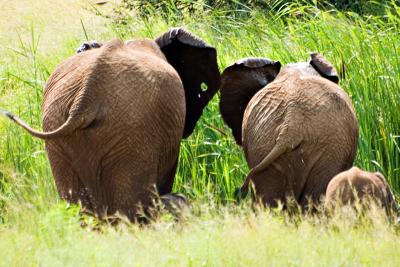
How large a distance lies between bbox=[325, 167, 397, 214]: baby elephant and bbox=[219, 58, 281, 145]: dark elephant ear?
1.44 m

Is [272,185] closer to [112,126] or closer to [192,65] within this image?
[112,126]

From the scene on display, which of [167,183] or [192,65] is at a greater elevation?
[192,65]

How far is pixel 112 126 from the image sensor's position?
25.4 ft

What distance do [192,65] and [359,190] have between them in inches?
79.0

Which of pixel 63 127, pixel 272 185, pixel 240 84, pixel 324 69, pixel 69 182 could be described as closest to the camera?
pixel 63 127

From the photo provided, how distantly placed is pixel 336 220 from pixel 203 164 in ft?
10.1

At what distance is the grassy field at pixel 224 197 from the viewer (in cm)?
630

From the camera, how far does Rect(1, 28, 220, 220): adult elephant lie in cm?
775

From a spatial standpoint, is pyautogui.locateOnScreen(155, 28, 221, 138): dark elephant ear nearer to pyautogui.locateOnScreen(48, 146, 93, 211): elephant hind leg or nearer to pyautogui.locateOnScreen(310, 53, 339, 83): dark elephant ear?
pyautogui.locateOnScreen(310, 53, 339, 83): dark elephant ear

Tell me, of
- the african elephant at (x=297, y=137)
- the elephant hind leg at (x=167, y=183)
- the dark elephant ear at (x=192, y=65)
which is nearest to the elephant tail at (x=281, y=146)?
the african elephant at (x=297, y=137)

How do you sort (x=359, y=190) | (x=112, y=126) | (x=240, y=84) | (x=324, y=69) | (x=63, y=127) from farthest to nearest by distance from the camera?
(x=240, y=84)
(x=324, y=69)
(x=112, y=126)
(x=63, y=127)
(x=359, y=190)

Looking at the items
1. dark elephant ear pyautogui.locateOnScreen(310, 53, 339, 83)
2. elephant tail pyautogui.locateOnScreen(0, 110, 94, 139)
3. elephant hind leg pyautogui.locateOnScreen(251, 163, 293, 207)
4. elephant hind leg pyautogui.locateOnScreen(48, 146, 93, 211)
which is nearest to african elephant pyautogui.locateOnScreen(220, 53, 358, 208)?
elephant hind leg pyautogui.locateOnScreen(251, 163, 293, 207)

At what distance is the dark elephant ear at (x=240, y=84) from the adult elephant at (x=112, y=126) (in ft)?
2.62

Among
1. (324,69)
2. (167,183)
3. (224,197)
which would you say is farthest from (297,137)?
(224,197)
